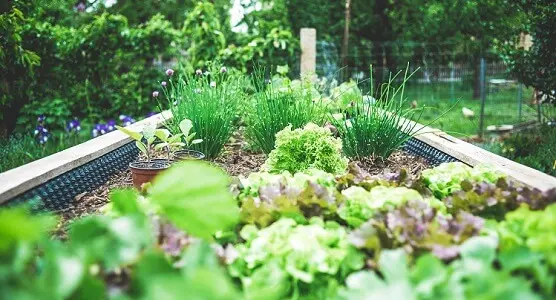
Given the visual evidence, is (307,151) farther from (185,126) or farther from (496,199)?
(496,199)

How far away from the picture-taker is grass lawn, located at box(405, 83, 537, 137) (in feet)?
28.4

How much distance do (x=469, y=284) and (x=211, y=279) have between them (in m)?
0.56

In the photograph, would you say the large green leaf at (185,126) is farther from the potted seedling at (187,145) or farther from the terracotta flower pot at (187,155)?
the terracotta flower pot at (187,155)

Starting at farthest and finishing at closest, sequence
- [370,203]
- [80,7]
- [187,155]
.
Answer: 1. [80,7]
2. [187,155]
3. [370,203]

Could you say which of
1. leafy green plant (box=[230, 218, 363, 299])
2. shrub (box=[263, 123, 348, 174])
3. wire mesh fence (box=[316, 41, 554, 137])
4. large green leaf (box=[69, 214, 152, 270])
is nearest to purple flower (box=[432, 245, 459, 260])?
leafy green plant (box=[230, 218, 363, 299])

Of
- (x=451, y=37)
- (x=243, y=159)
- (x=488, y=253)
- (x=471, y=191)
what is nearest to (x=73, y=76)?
(x=243, y=159)

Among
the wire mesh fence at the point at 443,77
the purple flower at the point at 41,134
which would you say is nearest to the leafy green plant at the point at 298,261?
the purple flower at the point at 41,134

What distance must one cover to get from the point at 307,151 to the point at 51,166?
124 centimetres

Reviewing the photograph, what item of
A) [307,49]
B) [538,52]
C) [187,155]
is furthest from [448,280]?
[307,49]

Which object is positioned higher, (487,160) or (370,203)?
(370,203)

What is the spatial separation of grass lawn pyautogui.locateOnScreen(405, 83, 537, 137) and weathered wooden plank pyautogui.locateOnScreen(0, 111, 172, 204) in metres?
5.91

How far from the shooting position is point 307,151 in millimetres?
2891

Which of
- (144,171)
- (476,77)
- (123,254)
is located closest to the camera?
(123,254)

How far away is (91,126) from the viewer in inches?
258
